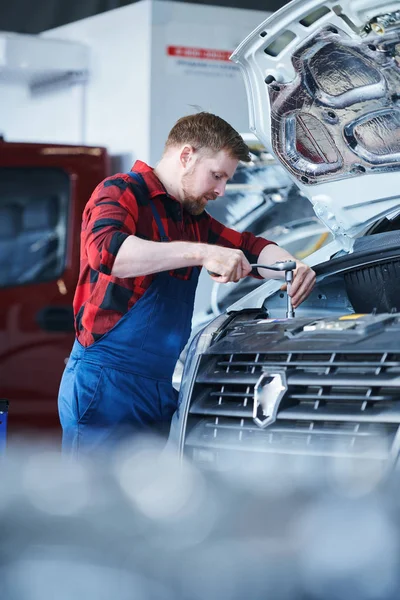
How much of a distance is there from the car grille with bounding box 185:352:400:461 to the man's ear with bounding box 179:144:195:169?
566mm

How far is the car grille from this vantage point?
6.19 ft

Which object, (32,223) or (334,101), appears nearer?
(334,101)

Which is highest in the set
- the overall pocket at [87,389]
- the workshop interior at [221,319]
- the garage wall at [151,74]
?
the garage wall at [151,74]

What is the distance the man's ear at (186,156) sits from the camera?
2.50m

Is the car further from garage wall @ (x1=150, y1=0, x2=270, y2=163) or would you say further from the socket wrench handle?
garage wall @ (x1=150, y1=0, x2=270, y2=163)

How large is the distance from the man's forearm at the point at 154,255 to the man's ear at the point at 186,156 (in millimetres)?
351

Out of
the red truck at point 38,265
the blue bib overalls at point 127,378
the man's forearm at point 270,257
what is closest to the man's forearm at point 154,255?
the blue bib overalls at point 127,378

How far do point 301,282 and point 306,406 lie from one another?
0.58m

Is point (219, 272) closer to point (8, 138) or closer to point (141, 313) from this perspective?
point (141, 313)

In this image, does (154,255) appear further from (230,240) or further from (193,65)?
(193,65)

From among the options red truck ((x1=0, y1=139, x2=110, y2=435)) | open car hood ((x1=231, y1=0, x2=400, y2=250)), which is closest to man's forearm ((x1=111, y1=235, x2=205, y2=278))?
open car hood ((x1=231, y1=0, x2=400, y2=250))

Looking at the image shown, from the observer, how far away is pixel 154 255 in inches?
87.6

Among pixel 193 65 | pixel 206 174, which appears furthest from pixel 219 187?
pixel 193 65

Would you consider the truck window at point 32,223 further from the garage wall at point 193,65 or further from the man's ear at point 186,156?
the man's ear at point 186,156
